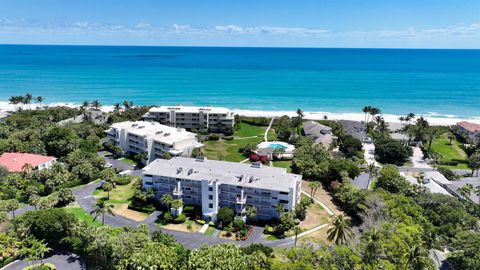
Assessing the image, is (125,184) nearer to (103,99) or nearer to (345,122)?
(345,122)

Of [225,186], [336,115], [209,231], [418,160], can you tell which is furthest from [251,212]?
[336,115]

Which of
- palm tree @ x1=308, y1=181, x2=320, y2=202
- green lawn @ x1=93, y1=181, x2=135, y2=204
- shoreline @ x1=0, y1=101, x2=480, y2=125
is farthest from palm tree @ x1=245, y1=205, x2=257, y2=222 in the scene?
shoreline @ x1=0, y1=101, x2=480, y2=125

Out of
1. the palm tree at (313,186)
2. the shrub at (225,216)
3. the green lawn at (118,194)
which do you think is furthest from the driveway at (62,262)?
the palm tree at (313,186)

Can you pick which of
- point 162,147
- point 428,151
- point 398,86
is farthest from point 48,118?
point 398,86

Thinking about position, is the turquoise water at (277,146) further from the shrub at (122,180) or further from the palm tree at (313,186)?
the shrub at (122,180)

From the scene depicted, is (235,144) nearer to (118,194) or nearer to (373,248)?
(118,194)

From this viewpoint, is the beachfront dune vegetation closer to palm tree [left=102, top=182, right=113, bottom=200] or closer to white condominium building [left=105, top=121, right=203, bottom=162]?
palm tree [left=102, top=182, right=113, bottom=200]
